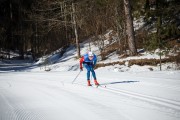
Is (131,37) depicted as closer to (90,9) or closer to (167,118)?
(90,9)

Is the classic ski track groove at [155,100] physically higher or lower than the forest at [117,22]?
lower

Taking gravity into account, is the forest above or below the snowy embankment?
above

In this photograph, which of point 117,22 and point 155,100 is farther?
point 117,22

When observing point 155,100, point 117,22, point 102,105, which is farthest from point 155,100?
point 117,22

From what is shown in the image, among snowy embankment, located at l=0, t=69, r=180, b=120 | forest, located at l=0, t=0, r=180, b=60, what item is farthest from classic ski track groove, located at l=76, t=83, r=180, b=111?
forest, located at l=0, t=0, r=180, b=60

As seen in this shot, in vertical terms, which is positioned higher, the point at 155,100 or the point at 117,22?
the point at 117,22

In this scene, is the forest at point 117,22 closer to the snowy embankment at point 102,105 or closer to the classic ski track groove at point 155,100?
the snowy embankment at point 102,105

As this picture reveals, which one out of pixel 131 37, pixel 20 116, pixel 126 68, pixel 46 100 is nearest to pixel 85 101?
pixel 46 100

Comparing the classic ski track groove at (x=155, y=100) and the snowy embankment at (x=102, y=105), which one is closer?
the snowy embankment at (x=102, y=105)

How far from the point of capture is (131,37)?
23.2m

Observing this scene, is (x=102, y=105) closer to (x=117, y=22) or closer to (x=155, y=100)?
(x=155, y=100)

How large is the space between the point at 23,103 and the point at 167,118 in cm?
466

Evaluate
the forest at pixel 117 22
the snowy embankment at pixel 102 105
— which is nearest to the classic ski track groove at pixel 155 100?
the snowy embankment at pixel 102 105

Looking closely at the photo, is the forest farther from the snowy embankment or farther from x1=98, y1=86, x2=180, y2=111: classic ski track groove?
x1=98, y1=86, x2=180, y2=111: classic ski track groove
